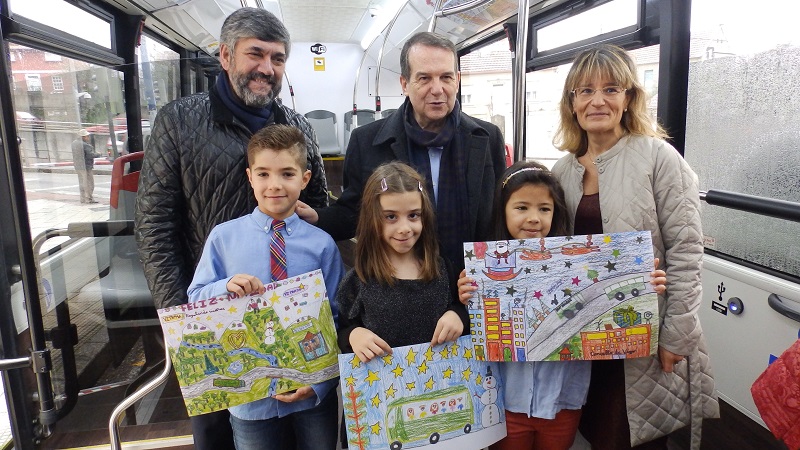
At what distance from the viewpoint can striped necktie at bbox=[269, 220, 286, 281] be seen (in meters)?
1.48

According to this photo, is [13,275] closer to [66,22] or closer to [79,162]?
[79,162]

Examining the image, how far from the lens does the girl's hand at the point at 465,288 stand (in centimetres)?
138

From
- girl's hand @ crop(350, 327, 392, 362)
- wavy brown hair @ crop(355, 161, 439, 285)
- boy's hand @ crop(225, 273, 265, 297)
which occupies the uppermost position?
wavy brown hair @ crop(355, 161, 439, 285)

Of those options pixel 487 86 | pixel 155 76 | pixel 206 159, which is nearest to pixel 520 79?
pixel 206 159

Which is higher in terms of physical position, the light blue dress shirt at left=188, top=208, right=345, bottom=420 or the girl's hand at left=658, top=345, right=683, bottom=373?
the light blue dress shirt at left=188, top=208, right=345, bottom=420

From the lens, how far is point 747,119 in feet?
7.22

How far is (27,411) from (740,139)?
3439 mm

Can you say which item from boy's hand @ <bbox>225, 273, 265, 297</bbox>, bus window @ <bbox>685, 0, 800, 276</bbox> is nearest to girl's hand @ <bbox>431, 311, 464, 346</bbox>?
boy's hand @ <bbox>225, 273, 265, 297</bbox>

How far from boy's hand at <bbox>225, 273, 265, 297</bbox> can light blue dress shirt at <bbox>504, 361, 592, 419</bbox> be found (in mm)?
742

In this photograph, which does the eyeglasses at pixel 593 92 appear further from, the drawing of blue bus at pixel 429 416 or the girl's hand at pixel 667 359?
the drawing of blue bus at pixel 429 416

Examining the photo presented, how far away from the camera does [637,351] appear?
4.54ft

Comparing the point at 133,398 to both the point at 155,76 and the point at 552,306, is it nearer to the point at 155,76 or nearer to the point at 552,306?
the point at 552,306

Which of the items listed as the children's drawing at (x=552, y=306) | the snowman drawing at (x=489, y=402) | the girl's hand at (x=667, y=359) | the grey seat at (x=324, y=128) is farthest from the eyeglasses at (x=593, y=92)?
the grey seat at (x=324, y=128)

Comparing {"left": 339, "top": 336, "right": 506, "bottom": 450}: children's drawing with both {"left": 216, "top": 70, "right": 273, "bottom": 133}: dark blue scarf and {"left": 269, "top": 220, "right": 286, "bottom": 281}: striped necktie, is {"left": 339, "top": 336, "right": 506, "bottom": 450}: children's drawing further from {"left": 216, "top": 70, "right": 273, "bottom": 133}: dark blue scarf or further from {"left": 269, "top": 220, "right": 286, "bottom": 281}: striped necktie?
{"left": 216, "top": 70, "right": 273, "bottom": 133}: dark blue scarf
